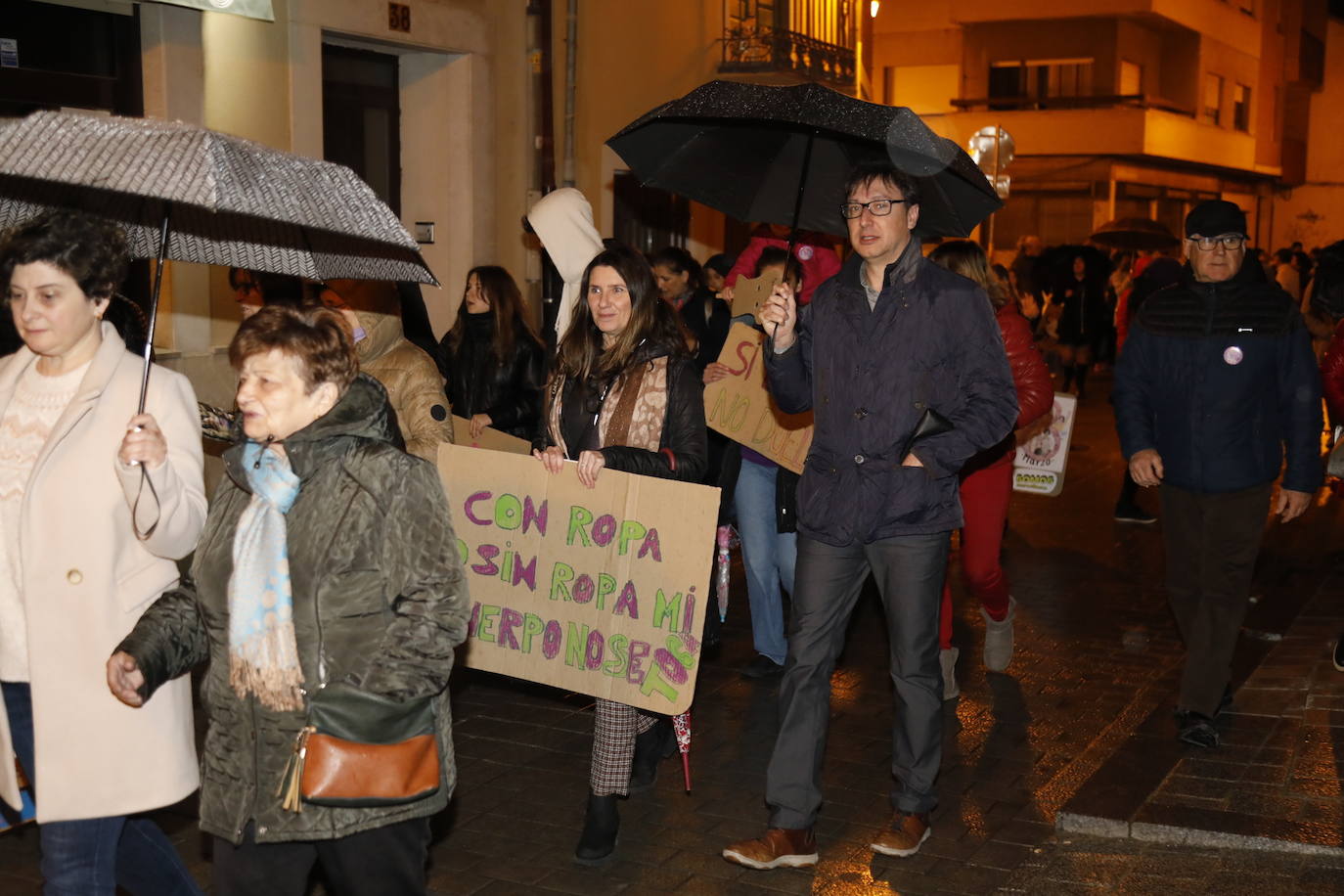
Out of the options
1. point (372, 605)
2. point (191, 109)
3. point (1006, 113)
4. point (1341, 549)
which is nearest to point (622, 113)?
point (191, 109)

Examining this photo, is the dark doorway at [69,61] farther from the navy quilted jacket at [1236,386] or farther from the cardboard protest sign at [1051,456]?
the navy quilted jacket at [1236,386]

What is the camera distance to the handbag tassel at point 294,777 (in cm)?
358

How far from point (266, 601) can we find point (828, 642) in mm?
2237

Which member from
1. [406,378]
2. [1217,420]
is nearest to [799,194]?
[406,378]

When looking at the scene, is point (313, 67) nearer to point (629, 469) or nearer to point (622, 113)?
point (622, 113)

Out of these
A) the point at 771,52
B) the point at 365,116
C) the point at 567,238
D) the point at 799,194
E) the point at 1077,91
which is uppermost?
the point at 1077,91

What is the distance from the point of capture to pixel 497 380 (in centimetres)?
834

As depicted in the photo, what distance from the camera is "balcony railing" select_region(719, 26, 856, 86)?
18.0m

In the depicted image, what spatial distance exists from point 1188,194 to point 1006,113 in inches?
270

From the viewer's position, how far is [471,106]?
43.4 feet

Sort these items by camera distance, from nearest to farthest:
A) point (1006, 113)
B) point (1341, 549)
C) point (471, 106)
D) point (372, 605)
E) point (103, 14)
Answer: point (372, 605) < point (103, 14) < point (1341, 549) < point (471, 106) < point (1006, 113)

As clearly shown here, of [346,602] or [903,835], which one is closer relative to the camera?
[346,602]

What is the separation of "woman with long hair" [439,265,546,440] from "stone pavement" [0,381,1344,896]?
149cm

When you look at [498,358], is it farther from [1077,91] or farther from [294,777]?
[1077,91]
